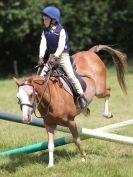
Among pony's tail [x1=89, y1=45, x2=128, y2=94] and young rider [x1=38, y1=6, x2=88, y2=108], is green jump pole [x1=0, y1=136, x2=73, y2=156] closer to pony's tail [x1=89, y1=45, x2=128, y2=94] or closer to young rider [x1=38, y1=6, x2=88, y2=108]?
young rider [x1=38, y1=6, x2=88, y2=108]

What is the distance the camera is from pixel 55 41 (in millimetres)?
8000

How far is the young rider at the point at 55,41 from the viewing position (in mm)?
7824

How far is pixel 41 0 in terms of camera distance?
93.2 ft

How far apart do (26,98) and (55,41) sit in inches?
50.8

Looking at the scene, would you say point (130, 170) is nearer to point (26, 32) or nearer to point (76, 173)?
point (76, 173)

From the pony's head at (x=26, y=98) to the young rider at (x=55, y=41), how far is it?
797 mm

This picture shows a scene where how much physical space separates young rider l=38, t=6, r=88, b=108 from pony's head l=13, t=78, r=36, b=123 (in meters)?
0.80

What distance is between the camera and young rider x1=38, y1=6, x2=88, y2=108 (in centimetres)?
782

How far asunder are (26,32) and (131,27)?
8.13 m

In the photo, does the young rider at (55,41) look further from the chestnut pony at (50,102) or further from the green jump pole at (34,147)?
the green jump pole at (34,147)

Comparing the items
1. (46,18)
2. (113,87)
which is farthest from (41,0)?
(46,18)

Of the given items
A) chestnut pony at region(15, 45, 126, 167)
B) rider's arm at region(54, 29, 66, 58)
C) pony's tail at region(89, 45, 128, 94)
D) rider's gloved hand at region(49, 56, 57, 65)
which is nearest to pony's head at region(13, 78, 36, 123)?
chestnut pony at region(15, 45, 126, 167)

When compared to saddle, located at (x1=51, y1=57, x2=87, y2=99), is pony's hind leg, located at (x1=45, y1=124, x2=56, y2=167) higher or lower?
lower

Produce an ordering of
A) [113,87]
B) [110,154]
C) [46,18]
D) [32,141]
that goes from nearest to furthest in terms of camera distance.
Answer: [46,18], [110,154], [32,141], [113,87]
